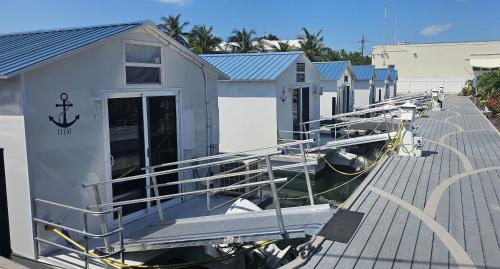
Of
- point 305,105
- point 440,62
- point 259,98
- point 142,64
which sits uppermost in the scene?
point 440,62

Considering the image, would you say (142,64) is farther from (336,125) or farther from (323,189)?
(336,125)

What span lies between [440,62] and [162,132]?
59.9 metres

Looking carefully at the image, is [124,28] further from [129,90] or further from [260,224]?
[260,224]

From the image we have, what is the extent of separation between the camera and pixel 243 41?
163 feet

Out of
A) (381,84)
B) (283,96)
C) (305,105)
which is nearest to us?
(283,96)

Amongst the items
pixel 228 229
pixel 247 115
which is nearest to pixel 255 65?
pixel 247 115

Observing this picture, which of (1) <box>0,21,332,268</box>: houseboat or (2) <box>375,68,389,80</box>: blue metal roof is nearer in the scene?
(1) <box>0,21,332,268</box>: houseboat

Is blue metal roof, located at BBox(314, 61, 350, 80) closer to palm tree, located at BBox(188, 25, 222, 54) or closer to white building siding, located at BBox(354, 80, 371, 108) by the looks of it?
white building siding, located at BBox(354, 80, 371, 108)

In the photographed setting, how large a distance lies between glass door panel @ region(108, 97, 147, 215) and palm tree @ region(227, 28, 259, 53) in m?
42.5

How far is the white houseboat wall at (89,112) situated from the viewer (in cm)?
621

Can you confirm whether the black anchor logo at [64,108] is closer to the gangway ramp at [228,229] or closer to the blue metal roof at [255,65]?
the gangway ramp at [228,229]

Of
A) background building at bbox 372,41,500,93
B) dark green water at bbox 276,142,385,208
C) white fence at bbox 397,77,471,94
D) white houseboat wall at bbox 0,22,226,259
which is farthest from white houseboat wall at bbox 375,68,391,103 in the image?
white houseboat wall at bbox 0,22,226,259

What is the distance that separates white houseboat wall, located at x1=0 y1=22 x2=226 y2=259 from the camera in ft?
20.4

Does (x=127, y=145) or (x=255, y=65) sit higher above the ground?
(x=255, y=65)
